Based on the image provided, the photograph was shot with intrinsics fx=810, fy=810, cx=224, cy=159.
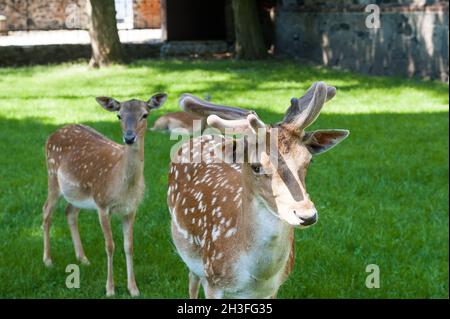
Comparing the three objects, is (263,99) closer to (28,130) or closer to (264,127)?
(28,130)

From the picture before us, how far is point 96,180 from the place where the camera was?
357cm

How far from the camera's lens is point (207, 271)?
2500 mm

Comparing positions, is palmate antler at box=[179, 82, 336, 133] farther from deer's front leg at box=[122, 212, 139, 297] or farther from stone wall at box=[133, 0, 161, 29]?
deer's front leg at box=[122, 212, 139, 297]

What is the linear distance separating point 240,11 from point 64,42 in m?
0.75

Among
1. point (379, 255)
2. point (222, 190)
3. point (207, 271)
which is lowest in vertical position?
point (379, 255)

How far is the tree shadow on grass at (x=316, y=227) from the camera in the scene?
353cm

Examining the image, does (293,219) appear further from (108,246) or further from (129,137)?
(108,246)

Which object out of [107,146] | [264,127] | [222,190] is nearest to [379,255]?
[107,146]

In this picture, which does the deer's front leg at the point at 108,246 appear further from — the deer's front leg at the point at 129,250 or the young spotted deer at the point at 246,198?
the young spotted deer at the point at 246,198

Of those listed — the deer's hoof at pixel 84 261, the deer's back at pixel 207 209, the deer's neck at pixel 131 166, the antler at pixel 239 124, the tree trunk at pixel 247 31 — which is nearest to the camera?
the antler at pixel 239 124

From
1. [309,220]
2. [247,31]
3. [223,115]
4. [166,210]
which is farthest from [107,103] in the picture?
[166,210]

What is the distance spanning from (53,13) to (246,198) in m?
0.69

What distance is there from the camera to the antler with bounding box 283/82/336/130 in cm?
163

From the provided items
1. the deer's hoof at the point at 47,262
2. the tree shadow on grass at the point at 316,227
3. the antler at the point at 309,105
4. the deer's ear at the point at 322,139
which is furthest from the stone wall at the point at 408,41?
the antler at the point at 309,105
